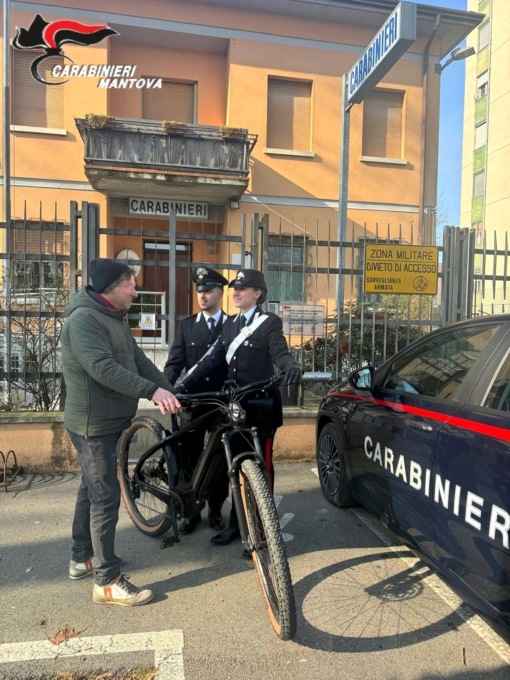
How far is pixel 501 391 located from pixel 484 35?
32.3 meters

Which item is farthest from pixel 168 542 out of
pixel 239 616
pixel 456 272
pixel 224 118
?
pixel 224 118

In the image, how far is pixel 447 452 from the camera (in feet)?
7.57

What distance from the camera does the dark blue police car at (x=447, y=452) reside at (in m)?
2.00

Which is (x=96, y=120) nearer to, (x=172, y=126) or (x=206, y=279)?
(x=172, y=126)

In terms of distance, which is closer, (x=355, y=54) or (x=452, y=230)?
(x=452, y=230)

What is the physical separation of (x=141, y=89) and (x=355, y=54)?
575 cm

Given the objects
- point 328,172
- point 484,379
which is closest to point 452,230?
point 484,379

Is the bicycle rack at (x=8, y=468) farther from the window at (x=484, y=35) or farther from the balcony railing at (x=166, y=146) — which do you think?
the window at (x=484, y=35)

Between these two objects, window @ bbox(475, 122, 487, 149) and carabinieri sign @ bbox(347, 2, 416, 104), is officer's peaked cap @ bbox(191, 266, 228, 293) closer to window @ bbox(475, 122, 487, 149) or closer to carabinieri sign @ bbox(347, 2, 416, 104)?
carabinieri sign @ bbox(347, 2, 416, 104)

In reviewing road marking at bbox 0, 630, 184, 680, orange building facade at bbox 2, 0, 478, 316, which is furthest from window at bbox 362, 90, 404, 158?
road marking at bbox 0, 630, 184, 680

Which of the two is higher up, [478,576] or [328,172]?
[328,172]

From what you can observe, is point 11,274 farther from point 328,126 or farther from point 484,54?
point 484,54

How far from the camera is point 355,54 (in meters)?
13.5

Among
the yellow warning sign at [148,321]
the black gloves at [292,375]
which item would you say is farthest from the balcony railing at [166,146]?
the black gloves at [292,375]
